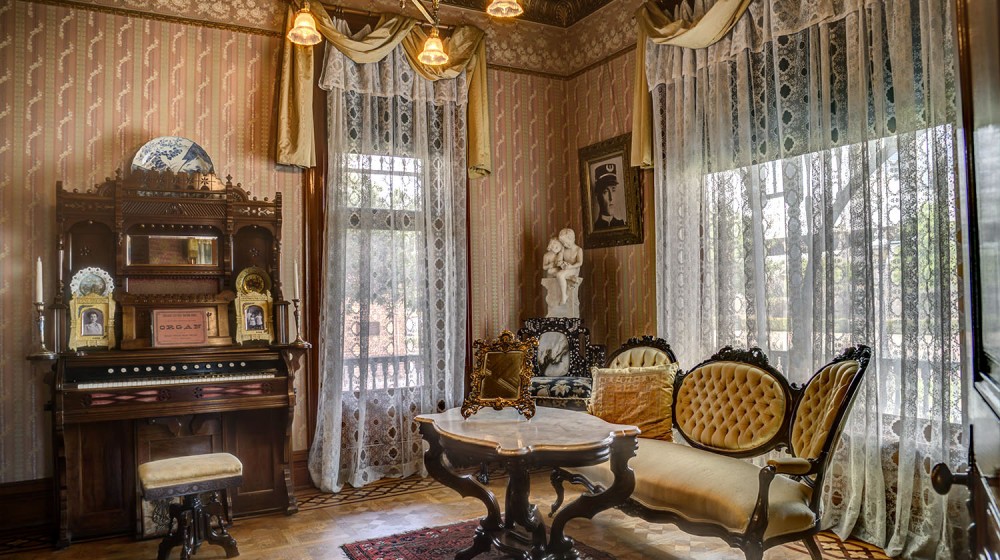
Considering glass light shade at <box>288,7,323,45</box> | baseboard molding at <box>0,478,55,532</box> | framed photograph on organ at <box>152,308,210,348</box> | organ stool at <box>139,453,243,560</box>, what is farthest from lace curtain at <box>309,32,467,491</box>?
baseboard molding at <box>0,478,55,532</box>

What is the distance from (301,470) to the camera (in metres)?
5.30

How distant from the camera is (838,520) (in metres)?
4.07

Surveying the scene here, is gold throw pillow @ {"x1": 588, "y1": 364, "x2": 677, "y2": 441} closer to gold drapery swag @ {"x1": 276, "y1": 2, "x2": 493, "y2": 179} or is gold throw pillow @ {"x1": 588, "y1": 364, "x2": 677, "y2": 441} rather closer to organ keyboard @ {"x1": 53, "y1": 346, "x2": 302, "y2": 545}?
organ keyboard @ {"x1": 53, "y1": 346, "x2": 302, "y2": 545}

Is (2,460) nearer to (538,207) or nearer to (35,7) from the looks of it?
(35,7)

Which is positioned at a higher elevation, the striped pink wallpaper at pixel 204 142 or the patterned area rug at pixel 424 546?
the striped pink wallpaper at pixel 204 142

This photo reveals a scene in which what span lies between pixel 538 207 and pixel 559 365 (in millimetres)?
1558

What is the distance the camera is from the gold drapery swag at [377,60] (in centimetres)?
521

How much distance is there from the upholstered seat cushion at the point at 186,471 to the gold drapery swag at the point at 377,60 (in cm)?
230

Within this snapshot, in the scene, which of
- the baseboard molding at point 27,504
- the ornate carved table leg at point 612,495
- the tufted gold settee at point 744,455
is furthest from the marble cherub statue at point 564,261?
the baseboard molding at point 27,504

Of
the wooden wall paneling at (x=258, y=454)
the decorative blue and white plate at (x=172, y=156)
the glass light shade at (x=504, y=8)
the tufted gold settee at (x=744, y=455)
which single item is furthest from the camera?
the decorative blue and white plate at (x=172, y=156)

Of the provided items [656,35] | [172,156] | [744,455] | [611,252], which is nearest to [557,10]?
[656,35]

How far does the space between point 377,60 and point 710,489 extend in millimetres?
3983

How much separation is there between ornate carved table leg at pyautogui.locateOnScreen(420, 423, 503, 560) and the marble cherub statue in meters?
2.36

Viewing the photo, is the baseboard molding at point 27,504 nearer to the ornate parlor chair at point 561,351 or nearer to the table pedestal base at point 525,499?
the table pedestal base at point 525,499
